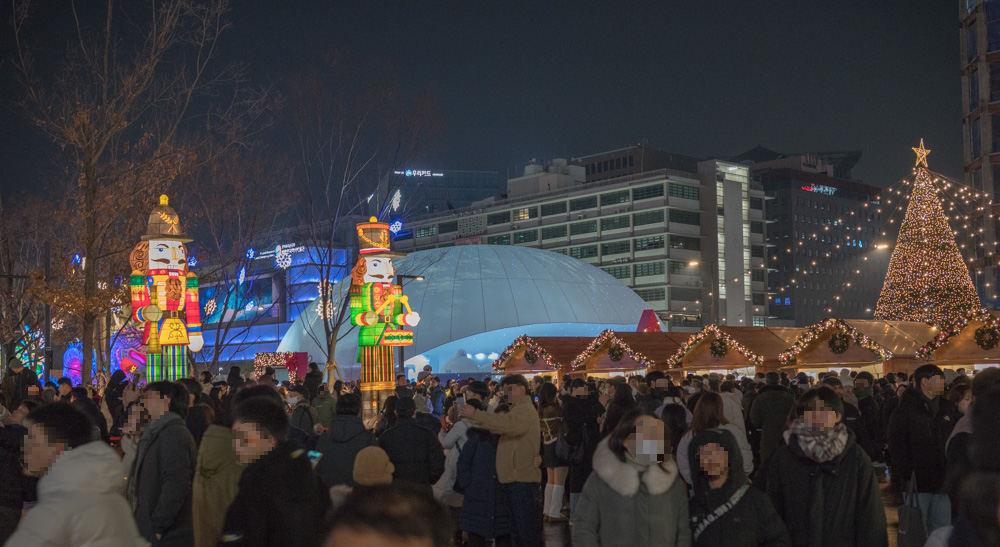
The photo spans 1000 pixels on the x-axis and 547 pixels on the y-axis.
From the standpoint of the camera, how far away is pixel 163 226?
1973 cm

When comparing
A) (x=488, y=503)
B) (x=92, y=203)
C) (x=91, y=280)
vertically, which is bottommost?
(x=488, y=503)

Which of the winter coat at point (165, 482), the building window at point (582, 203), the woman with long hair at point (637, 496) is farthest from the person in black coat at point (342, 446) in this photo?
the building window at point (582, 203)

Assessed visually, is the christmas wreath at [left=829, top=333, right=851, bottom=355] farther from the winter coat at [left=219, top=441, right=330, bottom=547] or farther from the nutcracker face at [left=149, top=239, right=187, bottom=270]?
the winter coat at [left=219, top=441, right=330, bottom=547]

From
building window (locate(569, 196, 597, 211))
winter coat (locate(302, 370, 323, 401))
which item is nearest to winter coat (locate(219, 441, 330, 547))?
winter coat (locate(302, 370, 323, 401))

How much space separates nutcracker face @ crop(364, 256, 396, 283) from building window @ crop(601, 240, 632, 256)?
68.5 m

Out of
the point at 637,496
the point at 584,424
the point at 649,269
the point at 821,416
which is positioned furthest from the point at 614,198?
the point at 637,496

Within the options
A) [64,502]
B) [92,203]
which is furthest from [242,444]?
[92,203]

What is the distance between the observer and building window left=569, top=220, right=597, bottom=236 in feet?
297

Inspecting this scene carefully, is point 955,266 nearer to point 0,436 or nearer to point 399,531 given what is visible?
point 0,436

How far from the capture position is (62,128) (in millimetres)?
18438

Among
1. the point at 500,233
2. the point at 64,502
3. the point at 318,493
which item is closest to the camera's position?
the point at 64,502

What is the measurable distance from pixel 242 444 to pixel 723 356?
2356 cm

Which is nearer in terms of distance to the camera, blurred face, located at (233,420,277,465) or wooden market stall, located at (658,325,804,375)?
blurred face, located at (233,420,277,465)

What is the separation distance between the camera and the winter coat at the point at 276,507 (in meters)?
4.15
